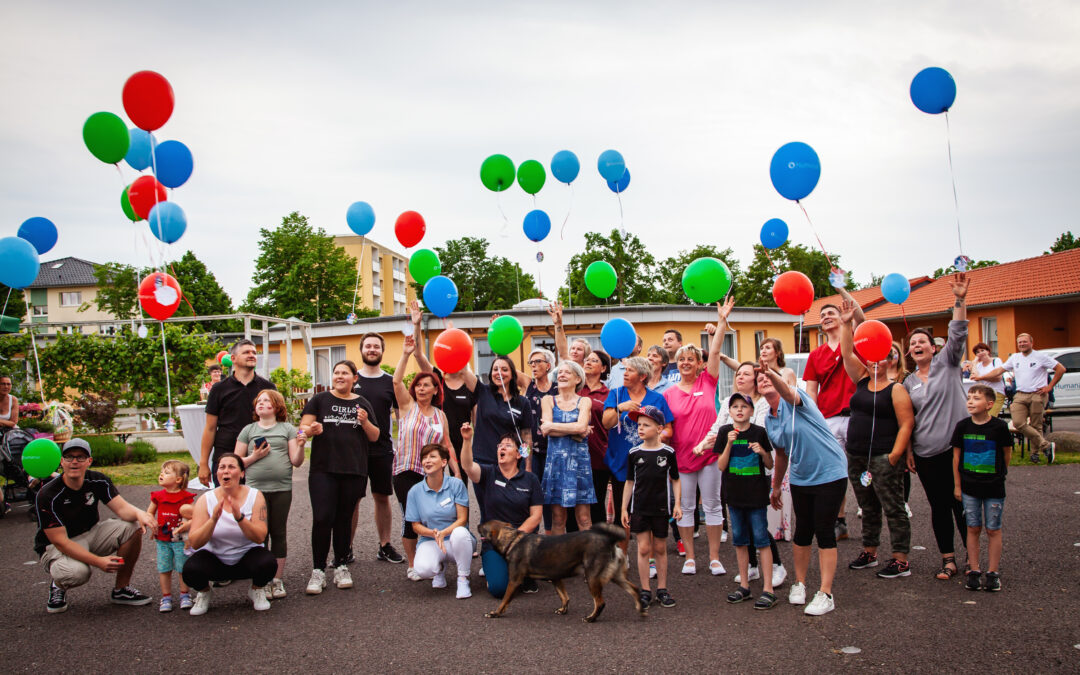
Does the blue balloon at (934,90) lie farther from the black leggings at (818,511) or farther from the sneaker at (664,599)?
Result: the sneaker at (664,599)

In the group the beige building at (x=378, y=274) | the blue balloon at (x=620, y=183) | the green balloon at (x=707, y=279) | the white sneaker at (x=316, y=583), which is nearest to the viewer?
the white sneaker at (x=316, y=583)

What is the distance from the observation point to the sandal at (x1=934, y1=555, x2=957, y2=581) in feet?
15.6

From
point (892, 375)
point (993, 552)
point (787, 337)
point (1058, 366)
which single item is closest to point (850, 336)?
point (892, 375)

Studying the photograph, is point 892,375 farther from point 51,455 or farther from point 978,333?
point 978,333

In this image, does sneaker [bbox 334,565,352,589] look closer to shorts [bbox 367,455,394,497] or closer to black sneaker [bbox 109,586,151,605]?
shorts [bbox 367,455,394,497]

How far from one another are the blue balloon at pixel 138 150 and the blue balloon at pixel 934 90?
747cm

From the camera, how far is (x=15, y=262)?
6.38 metres

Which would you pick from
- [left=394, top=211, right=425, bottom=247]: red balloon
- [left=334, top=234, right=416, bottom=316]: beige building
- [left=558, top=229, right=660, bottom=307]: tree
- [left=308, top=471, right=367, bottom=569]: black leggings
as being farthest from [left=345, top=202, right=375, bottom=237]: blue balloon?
[left=334, top=234, right=416, bottom=316]: beige building

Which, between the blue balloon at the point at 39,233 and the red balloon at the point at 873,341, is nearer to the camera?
the red balloon at the point at 873,341

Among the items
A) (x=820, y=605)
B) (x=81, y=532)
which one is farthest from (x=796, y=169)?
(x=81, y=532)

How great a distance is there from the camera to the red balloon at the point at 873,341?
4.68 metres

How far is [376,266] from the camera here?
69125 millimetres

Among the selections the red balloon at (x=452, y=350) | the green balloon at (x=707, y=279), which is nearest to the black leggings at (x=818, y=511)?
the green balloon at (x=707, y=279)

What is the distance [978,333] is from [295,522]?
25.5 meters
